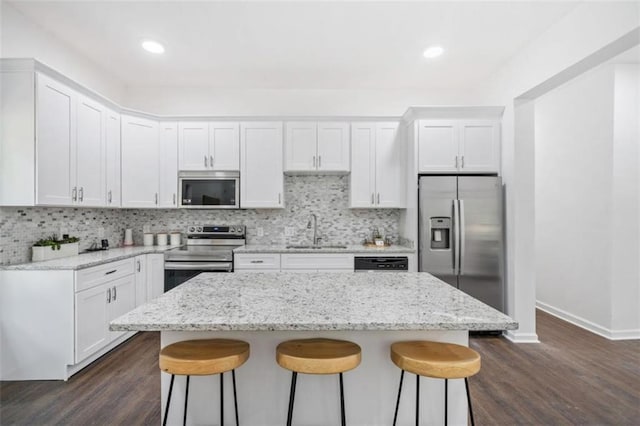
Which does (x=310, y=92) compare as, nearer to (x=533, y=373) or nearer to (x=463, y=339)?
(x=463, y=339)

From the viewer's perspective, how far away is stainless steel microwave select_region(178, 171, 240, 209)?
394 centimetres

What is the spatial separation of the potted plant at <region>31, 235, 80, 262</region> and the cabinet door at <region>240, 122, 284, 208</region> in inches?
68.3

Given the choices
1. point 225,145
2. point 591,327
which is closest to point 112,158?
point 225,145

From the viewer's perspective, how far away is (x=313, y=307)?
1521 mm

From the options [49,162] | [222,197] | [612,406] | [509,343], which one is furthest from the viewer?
[222,197]

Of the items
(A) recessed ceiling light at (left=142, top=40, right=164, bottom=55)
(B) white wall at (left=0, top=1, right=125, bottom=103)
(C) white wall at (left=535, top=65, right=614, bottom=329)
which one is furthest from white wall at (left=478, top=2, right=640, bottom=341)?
(B) white wall at (left=0, top=1, right=125, bottom=103)

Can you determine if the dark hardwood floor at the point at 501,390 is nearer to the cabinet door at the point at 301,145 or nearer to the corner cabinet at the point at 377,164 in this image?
the corner cabinet at the point at 377,164

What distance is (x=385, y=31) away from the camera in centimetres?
290

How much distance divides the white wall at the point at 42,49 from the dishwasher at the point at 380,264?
11.8ft

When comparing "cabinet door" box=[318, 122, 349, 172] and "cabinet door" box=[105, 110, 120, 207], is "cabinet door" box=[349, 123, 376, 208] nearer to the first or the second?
"cabinet door" box=[318, 122, 349, 172]

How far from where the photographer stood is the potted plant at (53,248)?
2.71m

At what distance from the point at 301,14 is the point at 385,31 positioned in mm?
798

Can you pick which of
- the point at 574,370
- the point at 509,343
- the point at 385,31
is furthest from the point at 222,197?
the point at 574,370

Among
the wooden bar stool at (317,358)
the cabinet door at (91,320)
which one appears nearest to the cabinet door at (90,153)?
the cabinet door at (91,320)
